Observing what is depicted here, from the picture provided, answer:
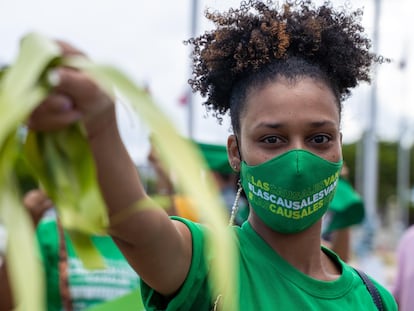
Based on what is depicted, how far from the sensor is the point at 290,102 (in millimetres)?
1949

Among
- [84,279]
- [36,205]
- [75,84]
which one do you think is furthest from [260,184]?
[36,205]

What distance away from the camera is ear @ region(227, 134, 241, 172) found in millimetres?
2131

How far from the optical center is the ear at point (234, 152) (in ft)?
6.99

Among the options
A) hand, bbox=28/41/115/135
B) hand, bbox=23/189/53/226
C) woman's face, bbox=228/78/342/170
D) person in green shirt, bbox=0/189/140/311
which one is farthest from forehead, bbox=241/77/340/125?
hand, bbox=23/189/53/226

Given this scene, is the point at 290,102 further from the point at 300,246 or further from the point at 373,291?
the point at 373,291

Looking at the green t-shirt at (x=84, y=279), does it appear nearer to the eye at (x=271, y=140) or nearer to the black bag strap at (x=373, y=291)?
the black bag strap at (x=373, y=291)

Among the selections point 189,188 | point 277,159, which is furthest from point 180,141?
point 277,159

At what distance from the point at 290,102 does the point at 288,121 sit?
0.05m

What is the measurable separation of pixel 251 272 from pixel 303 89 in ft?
1.56

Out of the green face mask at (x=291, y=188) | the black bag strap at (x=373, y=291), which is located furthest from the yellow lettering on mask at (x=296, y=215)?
the black bag strap at (x=373, y=291)

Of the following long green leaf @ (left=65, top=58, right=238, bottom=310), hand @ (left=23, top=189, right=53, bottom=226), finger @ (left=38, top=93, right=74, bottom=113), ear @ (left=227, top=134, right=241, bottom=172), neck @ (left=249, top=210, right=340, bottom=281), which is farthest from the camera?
hand @ (left=23, top=189, right=53, bottom=226)

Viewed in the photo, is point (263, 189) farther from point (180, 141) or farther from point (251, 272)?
point (180, 141)

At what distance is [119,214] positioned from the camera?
1.45 metres

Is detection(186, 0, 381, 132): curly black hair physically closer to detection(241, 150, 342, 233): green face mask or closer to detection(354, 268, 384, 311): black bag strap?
detection(241, 150, 342, 233): green face mask
